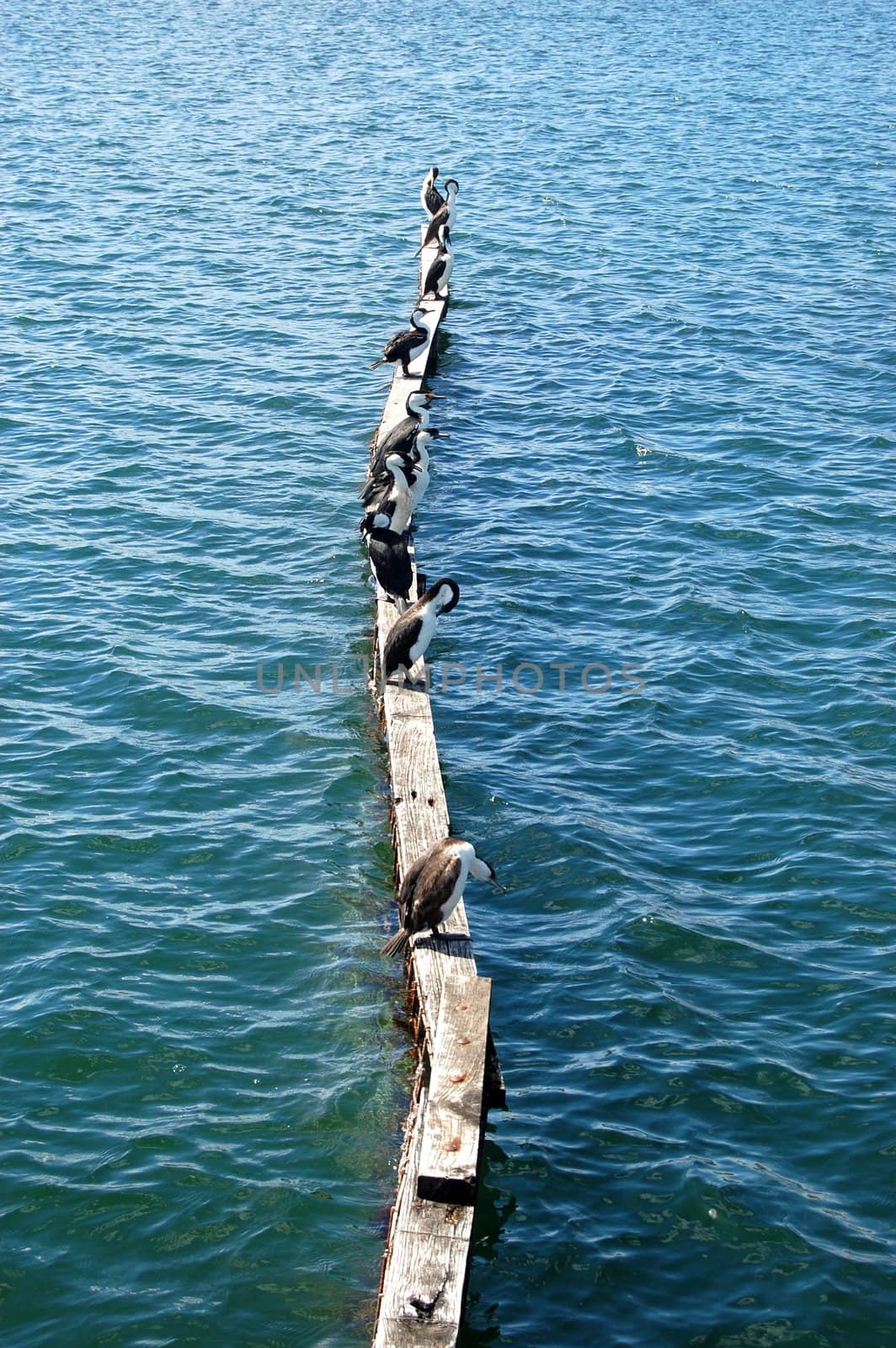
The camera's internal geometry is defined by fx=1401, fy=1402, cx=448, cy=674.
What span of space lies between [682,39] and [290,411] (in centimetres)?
2972

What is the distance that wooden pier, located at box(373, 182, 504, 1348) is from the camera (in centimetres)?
593

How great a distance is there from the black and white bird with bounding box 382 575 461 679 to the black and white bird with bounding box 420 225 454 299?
10428mm

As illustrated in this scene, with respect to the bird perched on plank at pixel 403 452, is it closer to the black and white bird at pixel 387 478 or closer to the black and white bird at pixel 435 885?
the black and white bird at pixel 387 478

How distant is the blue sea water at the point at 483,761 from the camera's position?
7.60m

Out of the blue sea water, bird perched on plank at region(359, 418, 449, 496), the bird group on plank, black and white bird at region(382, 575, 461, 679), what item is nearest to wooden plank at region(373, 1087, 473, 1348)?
the blue sea water

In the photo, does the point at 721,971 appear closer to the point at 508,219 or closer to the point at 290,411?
the point at 290,411

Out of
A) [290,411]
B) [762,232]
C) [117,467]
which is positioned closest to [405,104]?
[762,232]

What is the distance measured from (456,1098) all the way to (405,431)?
909 centimetres

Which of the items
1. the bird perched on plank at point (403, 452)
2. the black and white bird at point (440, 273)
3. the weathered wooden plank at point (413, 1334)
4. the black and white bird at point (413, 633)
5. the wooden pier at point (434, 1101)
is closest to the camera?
the weathered wooden plank at point (413, 1334)

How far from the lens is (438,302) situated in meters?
20.4

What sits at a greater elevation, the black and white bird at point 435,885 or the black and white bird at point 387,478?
the black and white bird at point 387,478

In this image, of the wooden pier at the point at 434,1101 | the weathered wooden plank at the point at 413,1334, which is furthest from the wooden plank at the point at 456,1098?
the weathered wooden plank at the point at 413,1334

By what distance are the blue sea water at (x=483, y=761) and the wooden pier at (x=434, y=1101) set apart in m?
0.84

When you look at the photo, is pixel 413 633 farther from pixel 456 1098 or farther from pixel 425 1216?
pixel 425 1216
